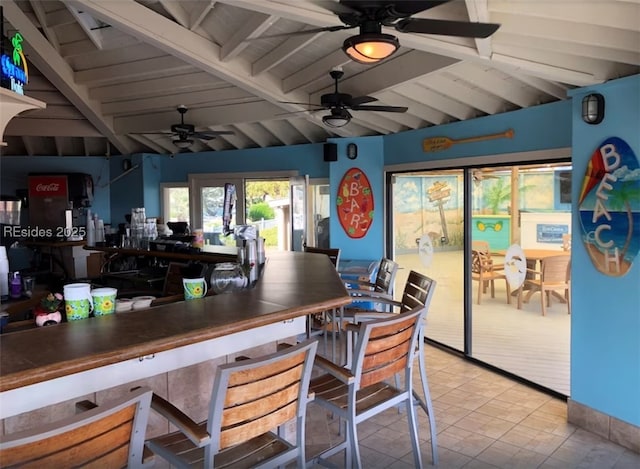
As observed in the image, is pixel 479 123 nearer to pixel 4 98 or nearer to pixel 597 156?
pixel 597 156

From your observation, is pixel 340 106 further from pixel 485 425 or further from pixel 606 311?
pixel 485 425

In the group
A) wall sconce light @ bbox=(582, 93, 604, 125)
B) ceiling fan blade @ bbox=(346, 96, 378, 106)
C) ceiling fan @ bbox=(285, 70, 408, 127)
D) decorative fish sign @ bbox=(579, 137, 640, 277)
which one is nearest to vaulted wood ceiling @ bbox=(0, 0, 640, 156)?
wall sconce light @ bbox=(582, 93, 604, 125)

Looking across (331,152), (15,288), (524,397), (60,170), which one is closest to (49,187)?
(60,170)

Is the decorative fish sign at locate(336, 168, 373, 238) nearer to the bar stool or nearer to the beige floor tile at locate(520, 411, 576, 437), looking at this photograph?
the bar stool

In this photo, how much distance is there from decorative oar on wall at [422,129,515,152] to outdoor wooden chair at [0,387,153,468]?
3.96m

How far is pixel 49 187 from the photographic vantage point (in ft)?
29.0

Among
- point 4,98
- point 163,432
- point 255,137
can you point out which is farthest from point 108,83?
point 163,432

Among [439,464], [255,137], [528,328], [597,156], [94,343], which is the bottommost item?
[439,464]

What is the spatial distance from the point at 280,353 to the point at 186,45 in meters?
3.73

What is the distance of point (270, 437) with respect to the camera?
2076 mm

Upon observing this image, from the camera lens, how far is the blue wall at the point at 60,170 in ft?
29.9

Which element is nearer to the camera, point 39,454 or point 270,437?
point 39,454

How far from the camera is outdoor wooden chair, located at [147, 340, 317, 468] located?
66.1 inches

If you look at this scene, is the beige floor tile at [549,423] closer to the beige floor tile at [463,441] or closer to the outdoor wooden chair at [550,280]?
the beige floor tile at [463,441]
